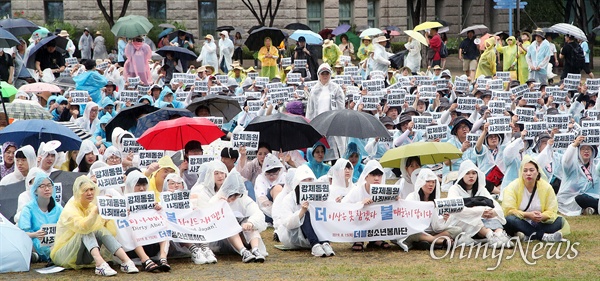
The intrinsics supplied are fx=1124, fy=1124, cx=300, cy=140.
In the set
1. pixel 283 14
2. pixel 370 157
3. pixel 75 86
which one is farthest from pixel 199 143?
pixel 283 14

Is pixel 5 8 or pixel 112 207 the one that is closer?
pixel 112 207

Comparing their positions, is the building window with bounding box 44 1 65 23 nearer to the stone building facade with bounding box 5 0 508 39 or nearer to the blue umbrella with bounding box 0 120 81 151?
the stone building facade with bounding box 5 0 508 39

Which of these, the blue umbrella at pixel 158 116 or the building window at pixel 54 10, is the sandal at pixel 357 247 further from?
the building window at pixel 54 10

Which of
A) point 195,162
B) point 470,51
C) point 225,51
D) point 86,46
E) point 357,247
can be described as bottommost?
point 357,247

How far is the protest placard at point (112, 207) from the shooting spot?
9828 mm

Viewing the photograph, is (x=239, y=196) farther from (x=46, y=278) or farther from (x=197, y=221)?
(x=46, y=278)

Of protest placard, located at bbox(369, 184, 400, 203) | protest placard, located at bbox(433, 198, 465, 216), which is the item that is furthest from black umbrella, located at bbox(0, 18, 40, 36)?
protest placard, located at bbox(433, 198, 465, 216)

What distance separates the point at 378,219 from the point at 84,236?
2.91m

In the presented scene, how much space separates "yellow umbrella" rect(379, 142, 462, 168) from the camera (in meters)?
12.1

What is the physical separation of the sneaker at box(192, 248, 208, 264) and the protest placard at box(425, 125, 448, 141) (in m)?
4.78

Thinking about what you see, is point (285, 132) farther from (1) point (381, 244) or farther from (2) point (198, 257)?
(2) point (198, 257)

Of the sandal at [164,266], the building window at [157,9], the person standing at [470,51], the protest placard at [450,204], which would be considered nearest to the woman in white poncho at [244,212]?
the sandal at [164,266]

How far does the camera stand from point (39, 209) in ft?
34.7

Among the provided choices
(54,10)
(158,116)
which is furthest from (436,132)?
(54,10)
